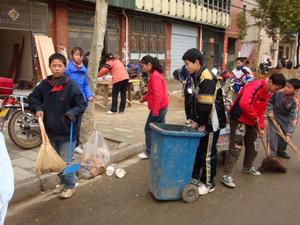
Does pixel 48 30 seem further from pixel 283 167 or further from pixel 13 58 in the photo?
pixel 283 167

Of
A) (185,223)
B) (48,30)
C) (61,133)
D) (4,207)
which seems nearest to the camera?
(4,207)

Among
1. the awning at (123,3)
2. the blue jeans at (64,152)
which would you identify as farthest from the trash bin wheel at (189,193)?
the awning at (123,3)

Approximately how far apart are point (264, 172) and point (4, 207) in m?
4.25

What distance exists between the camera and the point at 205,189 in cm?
449

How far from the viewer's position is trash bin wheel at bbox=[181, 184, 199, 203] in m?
4.21

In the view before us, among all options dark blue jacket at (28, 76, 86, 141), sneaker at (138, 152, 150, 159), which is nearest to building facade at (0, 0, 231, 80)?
sneaker at (138, 152, 150, 159)

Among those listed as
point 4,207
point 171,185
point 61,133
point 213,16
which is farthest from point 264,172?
point 213,16

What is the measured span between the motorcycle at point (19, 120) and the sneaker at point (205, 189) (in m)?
2.97

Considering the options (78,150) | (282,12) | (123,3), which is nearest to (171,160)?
(78,150)

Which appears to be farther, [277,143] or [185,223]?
[277,143]

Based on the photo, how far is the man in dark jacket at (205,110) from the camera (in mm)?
4137

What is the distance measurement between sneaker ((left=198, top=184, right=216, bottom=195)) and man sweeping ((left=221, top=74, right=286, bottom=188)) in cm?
34

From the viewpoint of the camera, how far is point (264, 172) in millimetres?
5434

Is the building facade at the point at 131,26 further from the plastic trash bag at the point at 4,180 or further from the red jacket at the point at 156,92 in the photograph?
the plastic trash bag at the point at 4,180
